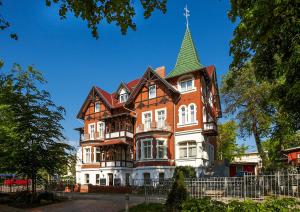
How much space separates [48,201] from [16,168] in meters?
3.08

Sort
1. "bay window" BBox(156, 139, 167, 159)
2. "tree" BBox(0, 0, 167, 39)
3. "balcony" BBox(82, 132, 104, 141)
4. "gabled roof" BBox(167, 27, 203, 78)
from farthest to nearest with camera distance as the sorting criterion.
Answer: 1. "balcony" BBox(82, 132, 104, 141)
2. "gabled roof" BBox(167, 27, 203, 78)
3. "bay window" BBox(156, 139, 167, 159)
4. "tree" BBox(0, 0, 167, 39)

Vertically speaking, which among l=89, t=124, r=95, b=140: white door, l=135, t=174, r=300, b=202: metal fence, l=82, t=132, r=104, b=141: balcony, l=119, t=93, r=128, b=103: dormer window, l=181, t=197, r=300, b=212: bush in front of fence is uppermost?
l=119, t=93, r=128, b=103: dormer window

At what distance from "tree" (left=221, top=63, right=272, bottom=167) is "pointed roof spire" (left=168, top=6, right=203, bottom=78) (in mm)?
4088

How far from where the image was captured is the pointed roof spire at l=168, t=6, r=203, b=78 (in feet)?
104

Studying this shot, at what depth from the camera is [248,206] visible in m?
9.15

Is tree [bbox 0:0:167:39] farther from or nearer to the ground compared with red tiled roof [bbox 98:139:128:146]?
farther from the ground

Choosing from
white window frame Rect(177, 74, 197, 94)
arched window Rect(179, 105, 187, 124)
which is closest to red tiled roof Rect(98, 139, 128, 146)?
arched window Rect(179, 105, 187, 124)

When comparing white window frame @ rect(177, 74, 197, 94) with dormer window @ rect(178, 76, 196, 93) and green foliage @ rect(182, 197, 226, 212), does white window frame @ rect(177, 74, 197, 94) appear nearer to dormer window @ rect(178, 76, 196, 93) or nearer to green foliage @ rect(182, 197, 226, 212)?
dormer window @ rect(178, 76, 196, 93)

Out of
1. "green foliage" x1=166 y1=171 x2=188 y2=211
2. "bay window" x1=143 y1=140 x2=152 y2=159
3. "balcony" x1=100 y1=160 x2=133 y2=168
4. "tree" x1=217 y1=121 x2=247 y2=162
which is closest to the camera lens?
"green foliage" x1=166 y1=171 x2=188 y2=211

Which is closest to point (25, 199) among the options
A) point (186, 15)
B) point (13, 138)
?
point (13, 138)

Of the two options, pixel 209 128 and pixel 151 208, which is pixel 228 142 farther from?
pixel 151 208

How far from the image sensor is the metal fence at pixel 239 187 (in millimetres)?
13781

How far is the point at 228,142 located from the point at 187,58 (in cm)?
2708

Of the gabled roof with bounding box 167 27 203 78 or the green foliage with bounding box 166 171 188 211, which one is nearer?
the green foliage with bounding box 166 171 188 211
